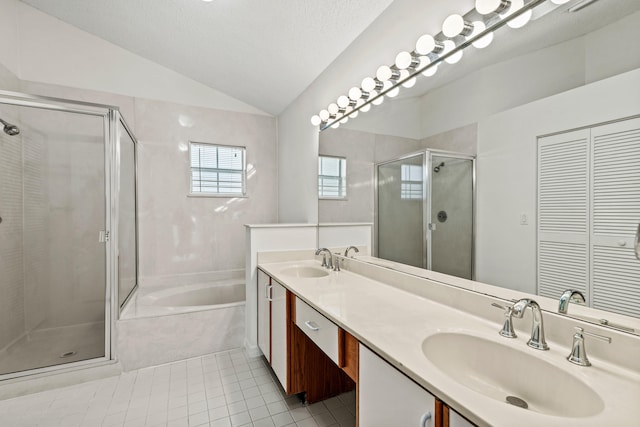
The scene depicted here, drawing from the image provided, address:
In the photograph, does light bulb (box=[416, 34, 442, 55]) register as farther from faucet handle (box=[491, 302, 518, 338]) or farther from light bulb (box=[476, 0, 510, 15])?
faucet handle (box=[491, 302, 518, 338])

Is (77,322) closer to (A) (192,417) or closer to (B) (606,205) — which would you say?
(A) (192,417)

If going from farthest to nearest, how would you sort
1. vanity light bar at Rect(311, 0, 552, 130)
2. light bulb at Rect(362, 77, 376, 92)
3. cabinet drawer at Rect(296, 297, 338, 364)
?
light bulb at Rect(362, 77, 376, 92) < cabinet drawer at Rect(296, 297, 338, 364) < vanity light bar at Rect(311, 0, 552, 130)

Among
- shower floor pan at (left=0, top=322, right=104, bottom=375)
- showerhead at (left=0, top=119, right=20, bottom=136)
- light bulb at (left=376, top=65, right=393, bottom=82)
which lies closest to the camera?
light bulb at (left=376, top=65, right=393, bottom=82)

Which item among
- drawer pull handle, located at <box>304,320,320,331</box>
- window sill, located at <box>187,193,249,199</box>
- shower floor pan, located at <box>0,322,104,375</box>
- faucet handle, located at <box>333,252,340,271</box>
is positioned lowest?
shower floor pan, located at <box>0,322,104,375</box>

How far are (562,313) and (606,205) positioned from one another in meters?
0.35

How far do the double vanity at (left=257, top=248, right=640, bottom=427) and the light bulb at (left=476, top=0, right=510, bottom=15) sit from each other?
107 centimetres

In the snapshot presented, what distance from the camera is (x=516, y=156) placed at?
39.1 inches

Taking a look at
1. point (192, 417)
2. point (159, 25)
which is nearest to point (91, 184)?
point (159, 25)

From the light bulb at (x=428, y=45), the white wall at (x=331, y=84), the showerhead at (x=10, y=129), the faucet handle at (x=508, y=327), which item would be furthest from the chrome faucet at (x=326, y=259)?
the showerhead at (x=10, y=129)

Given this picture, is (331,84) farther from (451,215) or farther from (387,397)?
(387,397)

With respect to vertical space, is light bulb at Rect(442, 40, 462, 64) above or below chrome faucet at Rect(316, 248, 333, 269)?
above

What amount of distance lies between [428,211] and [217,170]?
2684mm

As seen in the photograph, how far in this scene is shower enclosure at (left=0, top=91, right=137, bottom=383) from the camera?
2150mm

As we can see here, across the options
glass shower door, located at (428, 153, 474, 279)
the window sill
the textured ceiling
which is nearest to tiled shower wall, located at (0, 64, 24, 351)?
the textured ceiling
